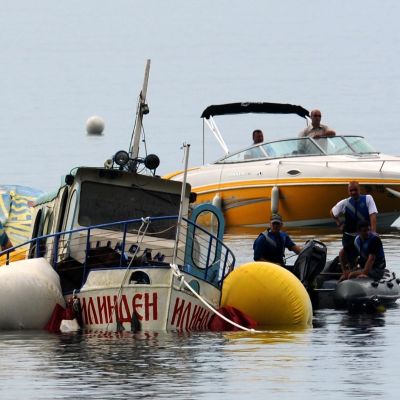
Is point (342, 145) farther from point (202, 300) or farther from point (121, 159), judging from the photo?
point (202, 300)

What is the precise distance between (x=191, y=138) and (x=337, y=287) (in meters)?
48.7

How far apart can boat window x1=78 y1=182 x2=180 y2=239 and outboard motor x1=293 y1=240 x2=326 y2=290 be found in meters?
2.55

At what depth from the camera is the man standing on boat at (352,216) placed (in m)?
30.2

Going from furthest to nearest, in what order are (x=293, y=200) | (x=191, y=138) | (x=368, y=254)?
(x=191, y=138) < (x=293, y=200) < (x=368, y=254)

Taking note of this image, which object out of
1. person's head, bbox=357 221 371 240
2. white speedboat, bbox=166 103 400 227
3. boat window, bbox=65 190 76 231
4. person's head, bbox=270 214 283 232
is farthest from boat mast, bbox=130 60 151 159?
white speedboat, bbox=166 103 400 227

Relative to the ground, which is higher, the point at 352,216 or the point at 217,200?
the point at 217,200

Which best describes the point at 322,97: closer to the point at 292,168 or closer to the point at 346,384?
the point at 292,168

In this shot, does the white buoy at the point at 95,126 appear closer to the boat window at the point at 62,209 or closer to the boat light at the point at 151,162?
the boat window at the point at 62,209

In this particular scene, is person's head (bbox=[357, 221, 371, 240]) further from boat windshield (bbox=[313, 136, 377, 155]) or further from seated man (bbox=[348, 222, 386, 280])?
boat windshield (bbox=[313, 136, 377, 155])

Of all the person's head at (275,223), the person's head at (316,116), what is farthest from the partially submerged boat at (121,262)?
the person's head at (316,116)

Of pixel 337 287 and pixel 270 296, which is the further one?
pixel 337 287

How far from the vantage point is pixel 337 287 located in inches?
1168

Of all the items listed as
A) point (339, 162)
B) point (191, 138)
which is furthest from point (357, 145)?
point (191, 138)

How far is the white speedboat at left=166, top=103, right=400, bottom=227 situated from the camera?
43.5 m
